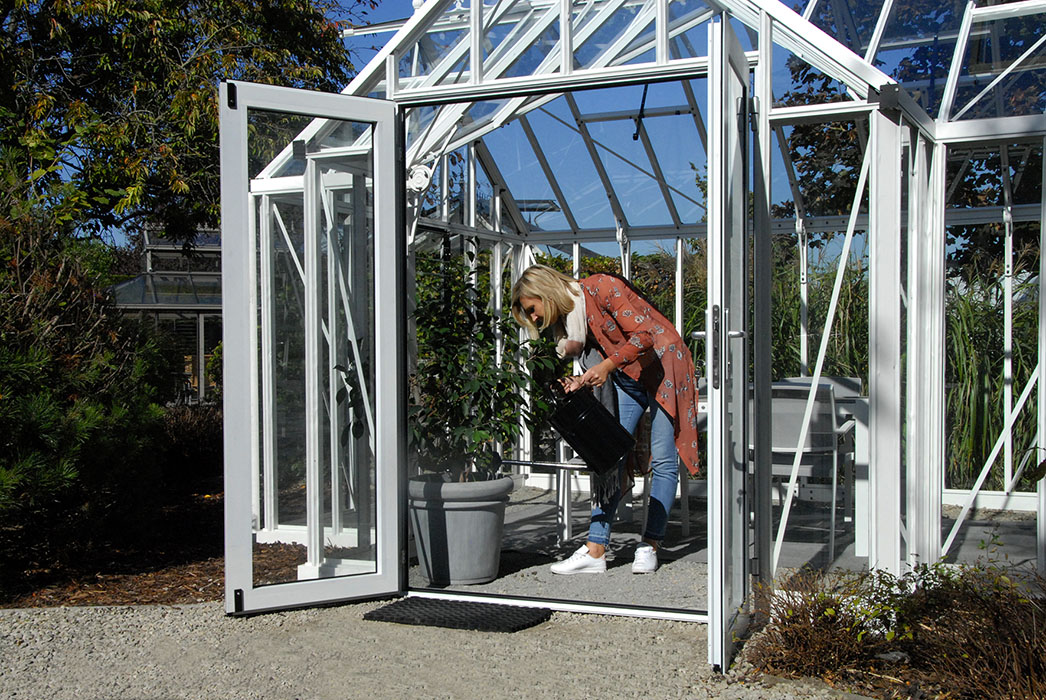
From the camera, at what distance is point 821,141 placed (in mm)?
6758

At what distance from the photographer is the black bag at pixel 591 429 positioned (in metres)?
4.93

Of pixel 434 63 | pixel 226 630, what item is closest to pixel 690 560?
pixel 226 630

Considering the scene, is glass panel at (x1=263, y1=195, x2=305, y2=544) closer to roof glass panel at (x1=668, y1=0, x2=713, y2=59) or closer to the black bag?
the black bag

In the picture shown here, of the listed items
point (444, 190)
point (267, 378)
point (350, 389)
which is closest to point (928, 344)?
point (350, 389)

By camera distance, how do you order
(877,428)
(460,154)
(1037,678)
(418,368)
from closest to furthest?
1. (1037,678)
2. (877,428)
3. (418,368)
4. (460,154)

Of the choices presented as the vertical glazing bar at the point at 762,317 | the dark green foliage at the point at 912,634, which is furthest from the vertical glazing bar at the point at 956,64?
the dark green foliage at the point at 912,634

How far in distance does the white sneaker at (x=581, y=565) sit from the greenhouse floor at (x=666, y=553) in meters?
0.04

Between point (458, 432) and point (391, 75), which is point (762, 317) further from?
point (391, 75)

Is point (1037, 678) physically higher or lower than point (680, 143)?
lower

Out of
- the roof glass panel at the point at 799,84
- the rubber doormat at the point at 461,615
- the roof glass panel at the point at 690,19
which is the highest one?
the roof glass panel at the point at 690,19

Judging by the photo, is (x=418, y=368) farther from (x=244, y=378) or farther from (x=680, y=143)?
(x=680, y=143)

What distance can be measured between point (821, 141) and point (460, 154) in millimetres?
2574

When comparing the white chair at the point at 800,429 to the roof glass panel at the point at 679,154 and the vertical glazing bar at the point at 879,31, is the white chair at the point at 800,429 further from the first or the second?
the roof glass panel at the point at 679,154

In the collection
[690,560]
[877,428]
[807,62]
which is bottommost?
[690,560]
